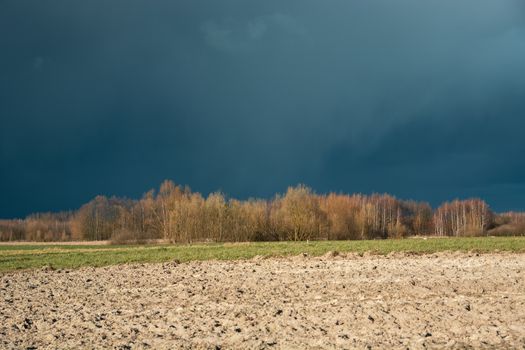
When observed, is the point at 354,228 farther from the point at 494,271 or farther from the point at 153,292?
the point at 153,292

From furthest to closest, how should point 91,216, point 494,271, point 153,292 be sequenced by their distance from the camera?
point 91,216, point 494,271, point 153,292

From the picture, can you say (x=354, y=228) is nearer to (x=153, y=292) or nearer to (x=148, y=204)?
(x=148, y=204)

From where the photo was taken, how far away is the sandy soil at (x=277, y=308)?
11.5m

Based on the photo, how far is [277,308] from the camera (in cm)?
1493

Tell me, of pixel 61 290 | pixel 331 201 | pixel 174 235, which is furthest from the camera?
pixel 331 201

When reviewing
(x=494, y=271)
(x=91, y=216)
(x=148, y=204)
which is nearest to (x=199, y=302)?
(x=494, y=271)

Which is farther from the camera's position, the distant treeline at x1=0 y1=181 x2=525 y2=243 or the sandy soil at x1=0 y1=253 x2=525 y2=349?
the distant treeline at x1=0 y1=181 x2=525 y2=243

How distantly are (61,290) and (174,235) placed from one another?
57315 millimetres

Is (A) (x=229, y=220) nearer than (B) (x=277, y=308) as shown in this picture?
No

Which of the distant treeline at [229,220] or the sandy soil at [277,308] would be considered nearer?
the sandy soil at [277,308]

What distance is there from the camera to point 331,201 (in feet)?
285

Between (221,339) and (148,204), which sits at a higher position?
(148,204)

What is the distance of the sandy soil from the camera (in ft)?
37.7

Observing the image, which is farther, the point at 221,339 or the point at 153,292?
the point at 153,292
